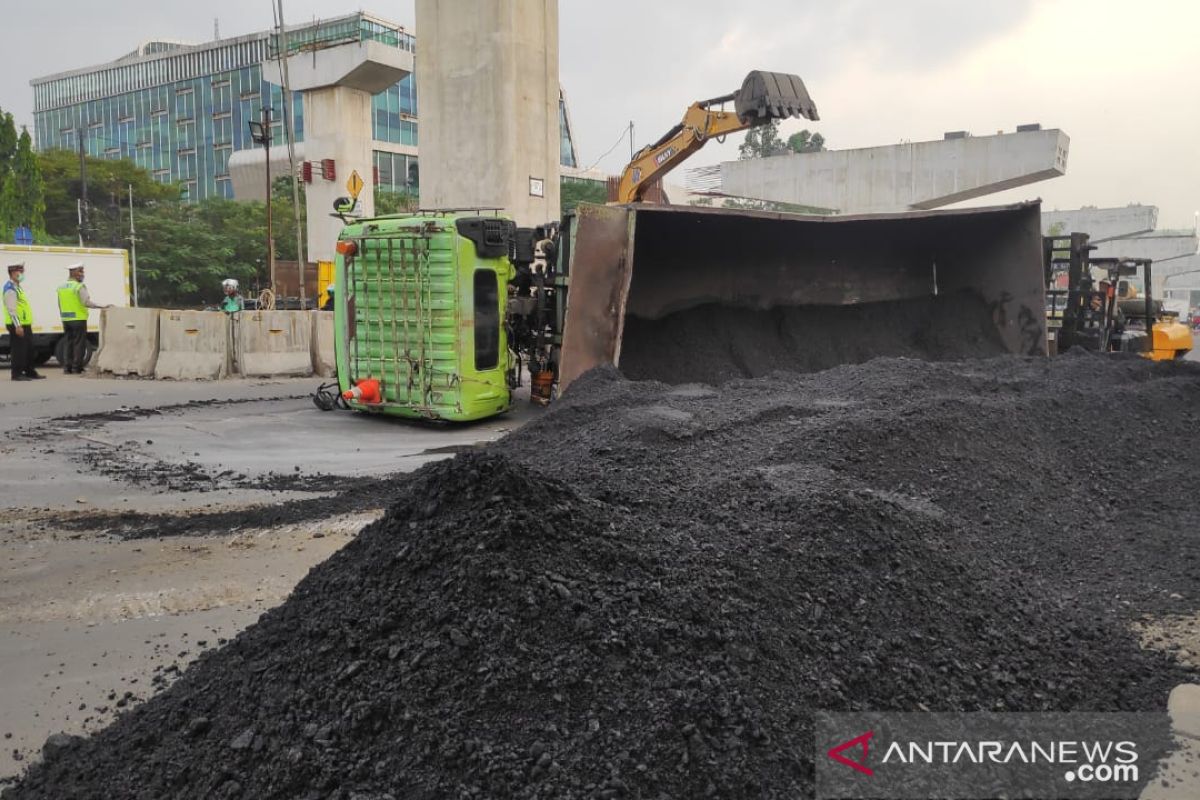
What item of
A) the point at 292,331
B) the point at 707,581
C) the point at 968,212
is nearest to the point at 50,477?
the point at 707,581

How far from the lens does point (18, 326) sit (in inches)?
538

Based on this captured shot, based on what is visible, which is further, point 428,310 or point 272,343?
point 272,343

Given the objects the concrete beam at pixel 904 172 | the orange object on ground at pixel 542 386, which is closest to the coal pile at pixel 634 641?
the orange object on ground at pixel 542 386

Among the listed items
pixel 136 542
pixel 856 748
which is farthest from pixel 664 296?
pixel 856 748

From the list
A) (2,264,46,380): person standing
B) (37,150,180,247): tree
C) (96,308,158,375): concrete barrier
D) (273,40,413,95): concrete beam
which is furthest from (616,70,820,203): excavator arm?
(37,150,180,247): tree

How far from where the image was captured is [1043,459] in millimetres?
5512

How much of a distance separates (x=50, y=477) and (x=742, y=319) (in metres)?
6.75

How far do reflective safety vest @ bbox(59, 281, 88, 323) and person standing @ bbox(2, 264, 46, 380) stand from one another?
603mm

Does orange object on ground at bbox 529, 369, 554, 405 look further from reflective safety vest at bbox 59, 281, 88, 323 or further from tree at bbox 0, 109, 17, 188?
tree at bbox 0, 109, 17, 188

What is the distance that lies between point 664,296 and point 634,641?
7.42 meters

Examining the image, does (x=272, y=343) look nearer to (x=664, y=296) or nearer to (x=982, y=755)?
(x=664, y=296)

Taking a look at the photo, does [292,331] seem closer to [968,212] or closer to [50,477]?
[50,477]

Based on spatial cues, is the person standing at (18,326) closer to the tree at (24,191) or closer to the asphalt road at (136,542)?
the asphalt road at (136,542)

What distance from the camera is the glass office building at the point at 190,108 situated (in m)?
61.9
